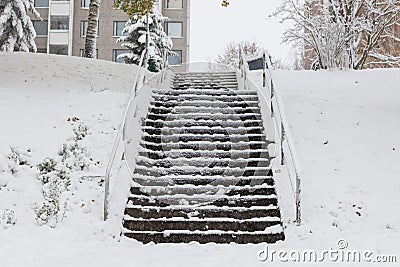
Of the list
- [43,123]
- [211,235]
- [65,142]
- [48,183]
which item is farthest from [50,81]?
[211,235]

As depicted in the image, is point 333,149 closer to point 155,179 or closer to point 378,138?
point 378,138

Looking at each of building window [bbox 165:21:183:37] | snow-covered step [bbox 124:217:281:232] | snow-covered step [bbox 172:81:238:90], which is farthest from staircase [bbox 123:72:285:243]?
building window [bbox 165:21:183:37]

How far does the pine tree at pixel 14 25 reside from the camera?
2447 cm

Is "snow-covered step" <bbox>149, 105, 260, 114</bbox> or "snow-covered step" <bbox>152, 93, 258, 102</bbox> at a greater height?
"snow-covered step" <bbox>152, 93, 258, 102</bbox>

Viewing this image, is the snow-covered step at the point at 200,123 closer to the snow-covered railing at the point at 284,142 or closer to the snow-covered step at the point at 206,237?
the snow-covered railing at the point at 284,142

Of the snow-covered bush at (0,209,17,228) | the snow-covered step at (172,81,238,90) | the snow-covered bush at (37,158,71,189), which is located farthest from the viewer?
the snow-covered step at (172,81,238,90)

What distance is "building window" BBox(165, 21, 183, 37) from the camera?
40.0 m

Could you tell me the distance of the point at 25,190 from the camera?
7.50m

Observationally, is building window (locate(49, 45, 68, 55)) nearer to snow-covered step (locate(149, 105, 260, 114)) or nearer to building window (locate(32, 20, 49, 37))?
building window (locate(32, 20, 49, 37))

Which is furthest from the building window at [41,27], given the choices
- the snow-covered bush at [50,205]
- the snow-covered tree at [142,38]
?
the snow-covered bush at [50,205]

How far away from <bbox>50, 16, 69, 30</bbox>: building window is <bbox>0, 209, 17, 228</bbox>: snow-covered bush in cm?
3441

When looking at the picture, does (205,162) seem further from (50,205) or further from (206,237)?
(50,205)

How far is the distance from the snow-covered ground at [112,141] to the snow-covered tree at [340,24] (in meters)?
2.21

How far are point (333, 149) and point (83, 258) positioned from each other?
510 cm
